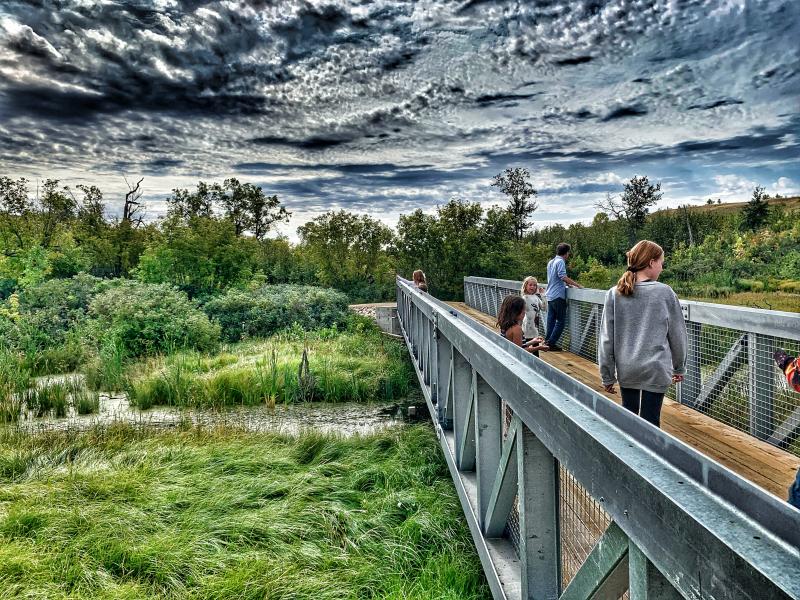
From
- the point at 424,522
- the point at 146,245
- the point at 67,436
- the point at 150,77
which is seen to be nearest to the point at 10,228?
the point at 146,245

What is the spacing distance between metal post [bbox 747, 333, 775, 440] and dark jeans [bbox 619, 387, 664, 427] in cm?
147

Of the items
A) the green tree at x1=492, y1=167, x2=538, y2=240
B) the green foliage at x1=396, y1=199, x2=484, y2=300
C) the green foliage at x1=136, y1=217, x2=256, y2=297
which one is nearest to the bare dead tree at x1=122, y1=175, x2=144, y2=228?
the green foliage at x1=136, y1=217, x2=256, y2=297

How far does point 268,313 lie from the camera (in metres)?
17.5

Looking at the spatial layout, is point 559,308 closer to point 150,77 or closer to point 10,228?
point 150,77

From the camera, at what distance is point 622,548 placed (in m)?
1.15

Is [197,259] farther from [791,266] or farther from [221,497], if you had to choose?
[791,266]

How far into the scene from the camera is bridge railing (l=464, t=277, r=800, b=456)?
3982 mm

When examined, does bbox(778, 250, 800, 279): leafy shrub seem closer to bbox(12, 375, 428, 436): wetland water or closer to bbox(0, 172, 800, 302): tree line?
bbox(0, 172, 800, 302): tree line

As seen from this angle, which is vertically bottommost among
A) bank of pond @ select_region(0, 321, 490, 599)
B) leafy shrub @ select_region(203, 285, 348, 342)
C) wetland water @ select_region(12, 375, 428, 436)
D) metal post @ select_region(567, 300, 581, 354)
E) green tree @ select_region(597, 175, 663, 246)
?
wetland water @ select_region(12, 375, 428, 436)

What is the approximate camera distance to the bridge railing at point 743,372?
398 cm

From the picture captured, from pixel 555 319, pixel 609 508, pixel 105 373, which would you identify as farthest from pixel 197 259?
pixel 609 508

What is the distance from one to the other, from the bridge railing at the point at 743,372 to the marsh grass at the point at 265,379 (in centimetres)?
608

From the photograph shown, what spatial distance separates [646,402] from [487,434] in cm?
114

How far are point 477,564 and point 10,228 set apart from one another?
84.8ft
